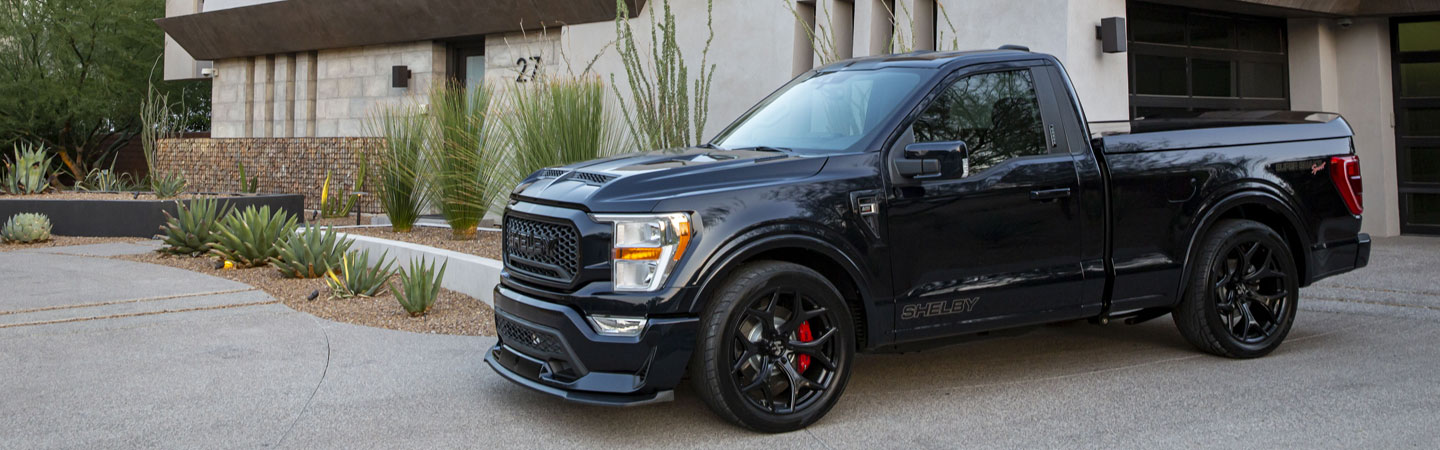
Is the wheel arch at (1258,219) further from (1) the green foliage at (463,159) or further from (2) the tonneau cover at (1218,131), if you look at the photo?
(1) the green foliage at (463,159)

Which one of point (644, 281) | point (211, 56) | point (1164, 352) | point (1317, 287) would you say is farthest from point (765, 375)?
point (211, 56)

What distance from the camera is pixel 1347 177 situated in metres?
6.73

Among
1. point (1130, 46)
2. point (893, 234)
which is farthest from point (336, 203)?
point (893, 234)

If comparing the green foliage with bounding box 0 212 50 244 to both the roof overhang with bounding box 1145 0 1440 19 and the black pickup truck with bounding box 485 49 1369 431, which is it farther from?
the roof overhang with bounding box 1145 0 1440 19

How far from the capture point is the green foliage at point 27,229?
14.1 meters

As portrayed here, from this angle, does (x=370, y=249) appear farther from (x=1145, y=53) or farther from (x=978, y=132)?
(x=1145, y=53)

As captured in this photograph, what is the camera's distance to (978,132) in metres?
5.73

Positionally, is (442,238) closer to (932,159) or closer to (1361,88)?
(932,159)

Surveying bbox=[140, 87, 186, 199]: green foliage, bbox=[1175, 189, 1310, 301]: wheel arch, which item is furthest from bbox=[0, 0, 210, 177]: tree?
bbox=[1175, 189, 1310, 301]: wheel arch

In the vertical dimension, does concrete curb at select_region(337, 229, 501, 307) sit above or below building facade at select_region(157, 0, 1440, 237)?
below

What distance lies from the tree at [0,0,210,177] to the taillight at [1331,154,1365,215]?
2864cm

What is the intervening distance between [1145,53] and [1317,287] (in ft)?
12.8

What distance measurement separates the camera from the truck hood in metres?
4.88

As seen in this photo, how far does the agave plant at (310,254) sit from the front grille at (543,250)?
526 cm
